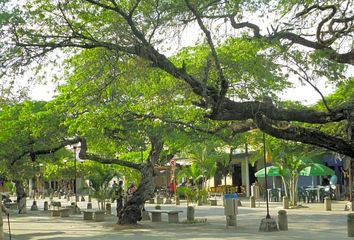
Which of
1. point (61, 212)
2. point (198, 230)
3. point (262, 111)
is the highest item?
point (262, 111)

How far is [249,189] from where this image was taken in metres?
Result: 49.5

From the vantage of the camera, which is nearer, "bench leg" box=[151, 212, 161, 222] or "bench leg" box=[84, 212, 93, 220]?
"bench leg" box=[151, 212, 161, 222]

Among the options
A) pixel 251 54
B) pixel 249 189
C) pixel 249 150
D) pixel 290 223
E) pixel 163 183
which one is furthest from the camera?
pixel 163 183

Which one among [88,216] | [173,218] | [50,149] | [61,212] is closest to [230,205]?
[173,218]

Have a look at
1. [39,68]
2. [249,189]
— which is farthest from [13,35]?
[249,189]

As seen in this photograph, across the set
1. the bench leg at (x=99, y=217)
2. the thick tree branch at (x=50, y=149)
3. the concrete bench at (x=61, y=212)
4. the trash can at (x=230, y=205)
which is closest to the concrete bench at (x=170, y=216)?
the bench leg at (x=99, y=217)

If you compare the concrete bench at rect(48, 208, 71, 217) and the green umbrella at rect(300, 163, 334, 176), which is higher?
the green umbrella at rect(300, 163, 334, 176)

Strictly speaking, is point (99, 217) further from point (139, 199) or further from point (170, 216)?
point (139, 199)

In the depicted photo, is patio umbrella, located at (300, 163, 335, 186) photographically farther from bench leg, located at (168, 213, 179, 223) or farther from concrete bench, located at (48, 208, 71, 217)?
concrete bench, located at (48, 208, 71, 217)

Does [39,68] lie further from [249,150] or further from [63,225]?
[249,150]

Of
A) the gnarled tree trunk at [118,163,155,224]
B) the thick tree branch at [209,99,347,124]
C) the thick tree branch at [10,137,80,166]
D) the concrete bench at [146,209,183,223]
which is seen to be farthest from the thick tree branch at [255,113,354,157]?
the thick tree branch at [10,137,80,166]

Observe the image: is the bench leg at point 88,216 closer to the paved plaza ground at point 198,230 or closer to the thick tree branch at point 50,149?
the paved plaza ground at point 198,230

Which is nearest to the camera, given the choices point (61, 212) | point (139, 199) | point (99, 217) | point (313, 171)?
point (139, 199)

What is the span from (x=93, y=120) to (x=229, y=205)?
5.68 metres
